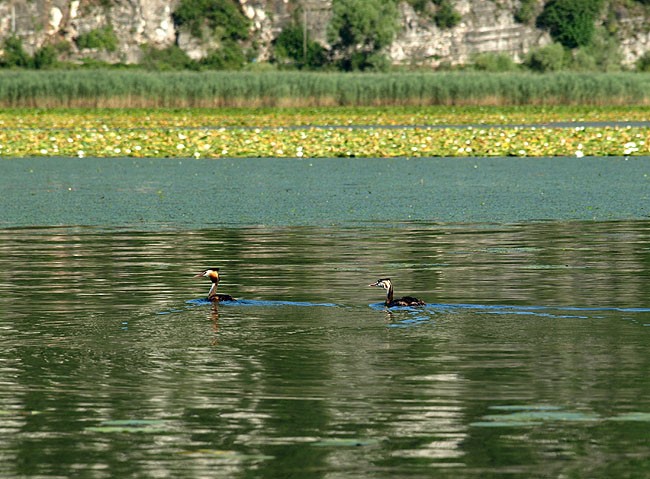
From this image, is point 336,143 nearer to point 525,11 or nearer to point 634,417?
point 634,417

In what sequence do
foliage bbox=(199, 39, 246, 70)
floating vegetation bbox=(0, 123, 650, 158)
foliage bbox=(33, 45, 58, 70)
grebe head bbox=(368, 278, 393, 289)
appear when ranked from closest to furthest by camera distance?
grebe head bbox=(368, 278, 393, 289), floating vegetation bbox=(0, 123, 650, 158), foliage bbox=(33, 45, 58, 70), foliage bbox=(199, 39, 246, 70)

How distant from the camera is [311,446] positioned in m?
8.19

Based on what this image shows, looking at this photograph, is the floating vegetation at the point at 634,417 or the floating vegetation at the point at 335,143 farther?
the floating vegetation at the point at 335,143

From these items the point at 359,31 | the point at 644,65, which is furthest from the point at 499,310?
the point at 644,65

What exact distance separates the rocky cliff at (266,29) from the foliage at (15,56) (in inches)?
212

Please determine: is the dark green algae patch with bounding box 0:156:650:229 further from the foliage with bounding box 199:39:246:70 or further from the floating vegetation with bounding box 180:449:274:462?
the foliage with bounding box 199:39:246:70

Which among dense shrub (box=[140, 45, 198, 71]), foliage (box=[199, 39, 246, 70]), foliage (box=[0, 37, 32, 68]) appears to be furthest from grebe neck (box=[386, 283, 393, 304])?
foliage (box=[199, 39, 246, 70])

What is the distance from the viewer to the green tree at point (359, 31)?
403 feet

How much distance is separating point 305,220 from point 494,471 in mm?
16125

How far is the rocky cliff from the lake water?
350 feet

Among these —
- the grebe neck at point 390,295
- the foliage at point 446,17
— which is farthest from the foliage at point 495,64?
the grebe neck at point 390,295

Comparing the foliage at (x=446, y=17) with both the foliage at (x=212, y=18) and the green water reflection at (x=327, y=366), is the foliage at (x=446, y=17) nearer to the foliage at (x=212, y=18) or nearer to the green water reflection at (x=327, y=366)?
the foliage at (x=212, y=18)

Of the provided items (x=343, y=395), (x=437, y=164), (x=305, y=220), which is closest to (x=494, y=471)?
(x=343, y=395)

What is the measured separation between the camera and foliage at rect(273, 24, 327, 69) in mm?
124281
